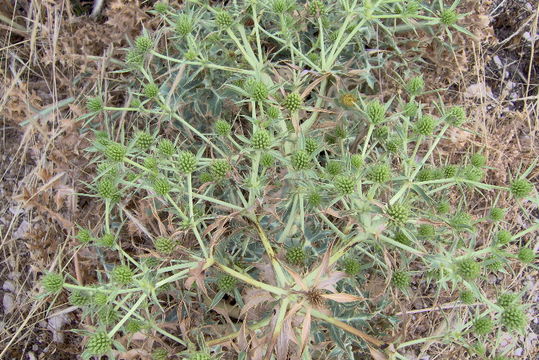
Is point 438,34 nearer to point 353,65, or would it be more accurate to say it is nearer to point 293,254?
point 353,65

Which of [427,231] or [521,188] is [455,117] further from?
[427,231]

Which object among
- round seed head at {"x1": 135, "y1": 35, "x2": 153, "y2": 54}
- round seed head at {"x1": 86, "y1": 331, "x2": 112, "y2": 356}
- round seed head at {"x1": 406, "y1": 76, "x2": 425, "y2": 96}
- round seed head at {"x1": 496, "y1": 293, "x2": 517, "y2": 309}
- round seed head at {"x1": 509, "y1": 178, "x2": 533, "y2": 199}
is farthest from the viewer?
round seed head at {"x1": 135, "y1": 35, "x2": 153, "y2": 54}

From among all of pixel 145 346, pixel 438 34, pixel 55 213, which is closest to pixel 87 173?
pixel 55 213

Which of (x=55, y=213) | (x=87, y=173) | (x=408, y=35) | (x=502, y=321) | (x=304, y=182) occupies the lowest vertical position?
(x=55, y=213)

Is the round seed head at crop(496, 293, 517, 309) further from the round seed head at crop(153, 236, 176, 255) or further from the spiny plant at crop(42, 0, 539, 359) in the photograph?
the round seed head at crop(153, 236, 176, 255)

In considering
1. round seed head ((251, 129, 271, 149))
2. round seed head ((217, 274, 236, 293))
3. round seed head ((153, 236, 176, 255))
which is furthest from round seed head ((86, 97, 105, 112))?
round seed head ((217, 274, 236, 293))

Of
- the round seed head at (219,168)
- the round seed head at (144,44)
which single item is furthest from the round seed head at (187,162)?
the round seed head at (144,44)

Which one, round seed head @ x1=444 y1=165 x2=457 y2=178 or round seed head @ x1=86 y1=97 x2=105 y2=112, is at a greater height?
round seed head @ x1=444 y1=165 x2=457 y2=178

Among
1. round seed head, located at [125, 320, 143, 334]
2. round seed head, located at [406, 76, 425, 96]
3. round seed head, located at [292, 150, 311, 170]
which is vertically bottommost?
round seed head, located at [125, 320, 143, 334]
